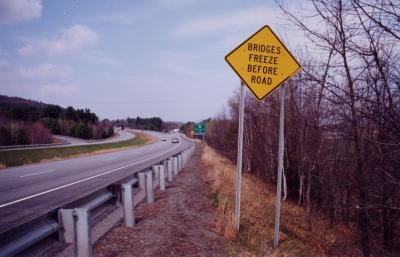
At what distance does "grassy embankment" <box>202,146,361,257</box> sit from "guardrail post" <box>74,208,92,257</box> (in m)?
2.21

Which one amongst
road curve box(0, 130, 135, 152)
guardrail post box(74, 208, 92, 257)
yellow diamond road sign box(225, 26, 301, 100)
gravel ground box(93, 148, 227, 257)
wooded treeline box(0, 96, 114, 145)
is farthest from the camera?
wooded treeline box(0, 96, 114, 145)

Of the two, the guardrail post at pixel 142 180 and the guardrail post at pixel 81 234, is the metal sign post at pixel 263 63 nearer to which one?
the guardrail post at pixel 81 234

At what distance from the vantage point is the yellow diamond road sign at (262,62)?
20.9 feet

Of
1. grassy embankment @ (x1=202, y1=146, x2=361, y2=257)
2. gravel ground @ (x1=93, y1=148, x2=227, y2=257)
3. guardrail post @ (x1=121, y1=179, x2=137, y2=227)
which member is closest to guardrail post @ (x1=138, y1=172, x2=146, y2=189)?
gravel ground @ (x1=93, y1=148, x2=227, y2=257)

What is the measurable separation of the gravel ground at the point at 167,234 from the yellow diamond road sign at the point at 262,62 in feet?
8.47

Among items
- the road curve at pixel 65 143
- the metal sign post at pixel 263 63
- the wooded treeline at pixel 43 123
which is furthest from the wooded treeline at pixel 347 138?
the wooded treeline at pixel 43 123

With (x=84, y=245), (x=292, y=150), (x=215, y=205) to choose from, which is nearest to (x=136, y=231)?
(x=84, y=245)

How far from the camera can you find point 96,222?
6.64 metres

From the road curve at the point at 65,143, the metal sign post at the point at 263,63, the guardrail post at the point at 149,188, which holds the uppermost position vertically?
the metal sign post at the point at 263,63

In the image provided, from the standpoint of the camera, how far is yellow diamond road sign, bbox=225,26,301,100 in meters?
6.38

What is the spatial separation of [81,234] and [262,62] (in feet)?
13.2

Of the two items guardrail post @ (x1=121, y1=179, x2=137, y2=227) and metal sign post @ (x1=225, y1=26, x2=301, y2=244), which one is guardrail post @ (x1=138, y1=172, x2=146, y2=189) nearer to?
guardrail post @ (x1=121, y1=179, x2=137, y2=227)

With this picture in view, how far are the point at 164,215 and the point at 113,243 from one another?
2063 mm

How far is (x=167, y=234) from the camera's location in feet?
20.0
